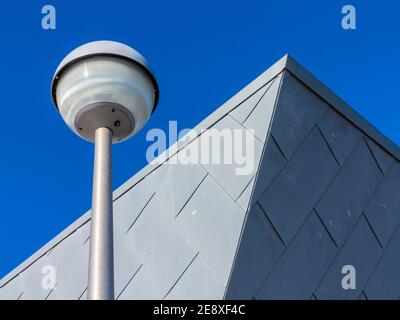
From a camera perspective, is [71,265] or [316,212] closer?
[316,212]

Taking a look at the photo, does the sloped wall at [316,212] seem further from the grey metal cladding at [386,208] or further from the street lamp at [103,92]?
the street lamp at [103,92]

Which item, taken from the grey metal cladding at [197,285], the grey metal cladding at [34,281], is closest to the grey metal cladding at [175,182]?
the grey metal cladding at [197,285]

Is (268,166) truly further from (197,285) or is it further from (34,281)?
(34,281)

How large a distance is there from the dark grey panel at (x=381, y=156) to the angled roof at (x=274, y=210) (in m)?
0.01

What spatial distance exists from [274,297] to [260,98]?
1.81m

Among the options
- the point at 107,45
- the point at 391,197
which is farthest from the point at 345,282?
the point at 107,45

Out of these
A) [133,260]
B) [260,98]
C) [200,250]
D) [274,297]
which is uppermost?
[260,98]

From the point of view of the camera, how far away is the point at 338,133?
26.1 ft

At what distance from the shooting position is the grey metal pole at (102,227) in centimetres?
401

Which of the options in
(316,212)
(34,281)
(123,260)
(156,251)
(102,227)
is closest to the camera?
(102,227)

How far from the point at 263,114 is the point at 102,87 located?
292 centimetres

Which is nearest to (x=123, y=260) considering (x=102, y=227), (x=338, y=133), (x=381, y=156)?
(x=338, y=133)

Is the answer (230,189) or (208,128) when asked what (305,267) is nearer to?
(230,189)

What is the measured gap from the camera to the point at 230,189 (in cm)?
710
